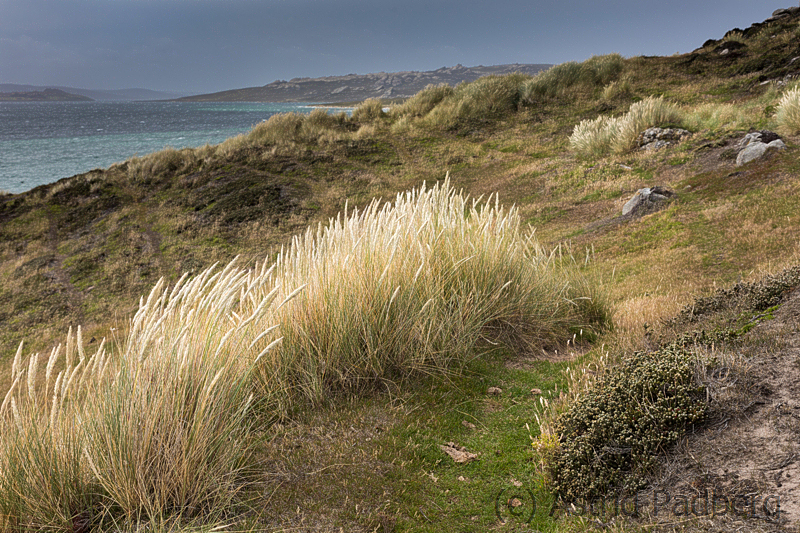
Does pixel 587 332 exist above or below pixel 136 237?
above

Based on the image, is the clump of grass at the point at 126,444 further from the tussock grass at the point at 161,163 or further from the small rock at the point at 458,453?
the tussock grass at the point at 161,163

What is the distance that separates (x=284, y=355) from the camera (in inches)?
132

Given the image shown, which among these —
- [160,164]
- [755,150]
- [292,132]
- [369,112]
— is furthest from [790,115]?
[160,164]

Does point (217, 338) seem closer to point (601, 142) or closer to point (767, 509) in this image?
point (767, 509)

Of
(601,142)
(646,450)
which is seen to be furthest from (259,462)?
(601,142)

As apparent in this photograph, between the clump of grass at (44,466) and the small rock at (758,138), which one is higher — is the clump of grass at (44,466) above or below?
below

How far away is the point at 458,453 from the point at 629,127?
47.4 feet

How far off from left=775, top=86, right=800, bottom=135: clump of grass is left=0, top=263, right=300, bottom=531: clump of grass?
42.1ft

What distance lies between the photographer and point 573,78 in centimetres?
2761

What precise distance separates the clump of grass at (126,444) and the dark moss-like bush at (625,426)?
179 cm

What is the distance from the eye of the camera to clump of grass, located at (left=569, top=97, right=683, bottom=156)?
14.2 metres

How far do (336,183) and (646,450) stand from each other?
18338 millimetres

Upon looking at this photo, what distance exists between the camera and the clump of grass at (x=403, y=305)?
3.39m

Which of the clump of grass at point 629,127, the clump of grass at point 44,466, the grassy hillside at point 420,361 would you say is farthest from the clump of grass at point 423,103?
the clump of grass at point 44,466
